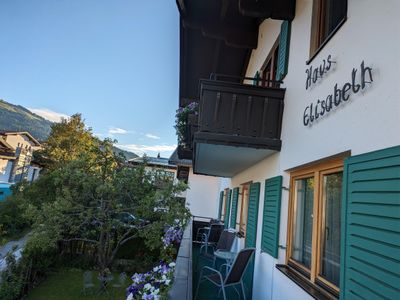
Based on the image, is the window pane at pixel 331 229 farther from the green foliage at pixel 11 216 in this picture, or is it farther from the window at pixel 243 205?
the green foliage at pixel 11 216

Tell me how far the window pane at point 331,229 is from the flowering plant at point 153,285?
1.54 meters

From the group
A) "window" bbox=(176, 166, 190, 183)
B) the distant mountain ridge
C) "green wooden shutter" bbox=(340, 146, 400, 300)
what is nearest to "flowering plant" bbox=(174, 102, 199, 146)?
"green wooden shutter" bbox=(340, 146, 400, 300)

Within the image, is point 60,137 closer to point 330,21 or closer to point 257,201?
point 257,201

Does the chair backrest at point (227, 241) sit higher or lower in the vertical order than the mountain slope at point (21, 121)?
lower

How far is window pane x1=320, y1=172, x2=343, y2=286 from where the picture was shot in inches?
107

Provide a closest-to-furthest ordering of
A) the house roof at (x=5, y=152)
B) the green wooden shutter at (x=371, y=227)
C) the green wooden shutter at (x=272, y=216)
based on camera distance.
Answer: the green wooden shutter at (x=371, y=227), the green wooden shutter at (x=272, y=216), the house roof at (x=5, y=152)

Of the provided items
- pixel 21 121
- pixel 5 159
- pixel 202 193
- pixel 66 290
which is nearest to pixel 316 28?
pixel 66 290

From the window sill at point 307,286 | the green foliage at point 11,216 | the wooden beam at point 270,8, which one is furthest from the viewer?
the green foliage at point 11,216

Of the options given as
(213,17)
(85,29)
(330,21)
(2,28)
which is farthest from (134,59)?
(330,21)

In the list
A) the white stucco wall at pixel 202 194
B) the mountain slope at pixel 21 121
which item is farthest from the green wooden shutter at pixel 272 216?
the mountain slope at pixel 21 121

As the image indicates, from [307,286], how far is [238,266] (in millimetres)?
1458

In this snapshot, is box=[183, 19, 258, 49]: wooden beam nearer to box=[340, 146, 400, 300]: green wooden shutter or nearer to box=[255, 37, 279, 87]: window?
box=[255, 37, 279, 87]: window

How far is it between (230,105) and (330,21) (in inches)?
63.5

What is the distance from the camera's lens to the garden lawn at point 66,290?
6853 mm
